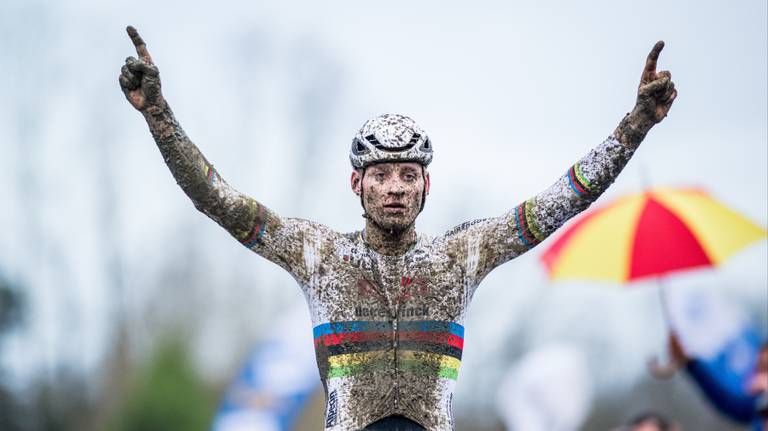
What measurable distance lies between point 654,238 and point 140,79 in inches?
266

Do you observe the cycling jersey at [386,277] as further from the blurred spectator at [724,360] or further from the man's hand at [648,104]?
the blurred spectator at [724,360]

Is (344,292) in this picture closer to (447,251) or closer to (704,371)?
(447,251)

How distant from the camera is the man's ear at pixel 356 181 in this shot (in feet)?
18.4

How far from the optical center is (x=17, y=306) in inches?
1318

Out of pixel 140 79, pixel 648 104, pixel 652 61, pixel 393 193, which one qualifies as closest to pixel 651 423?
pixel 648 104

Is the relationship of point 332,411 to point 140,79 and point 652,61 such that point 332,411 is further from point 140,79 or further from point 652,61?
point 652,61

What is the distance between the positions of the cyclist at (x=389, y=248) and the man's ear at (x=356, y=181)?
0.03 ft

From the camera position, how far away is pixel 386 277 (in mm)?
5520

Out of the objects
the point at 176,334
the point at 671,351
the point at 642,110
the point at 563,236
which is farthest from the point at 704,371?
the point at 176,334

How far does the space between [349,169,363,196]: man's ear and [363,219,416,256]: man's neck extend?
0.18 metres

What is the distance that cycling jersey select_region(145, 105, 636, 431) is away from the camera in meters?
5.30

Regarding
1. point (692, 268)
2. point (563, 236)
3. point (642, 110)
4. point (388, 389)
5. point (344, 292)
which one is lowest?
point (388, 389)

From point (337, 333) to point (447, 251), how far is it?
2.38ft

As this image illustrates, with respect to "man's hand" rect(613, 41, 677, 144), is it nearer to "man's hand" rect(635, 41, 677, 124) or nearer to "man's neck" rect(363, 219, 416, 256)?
"man's hand" rect(635, 41, 677, 124)
